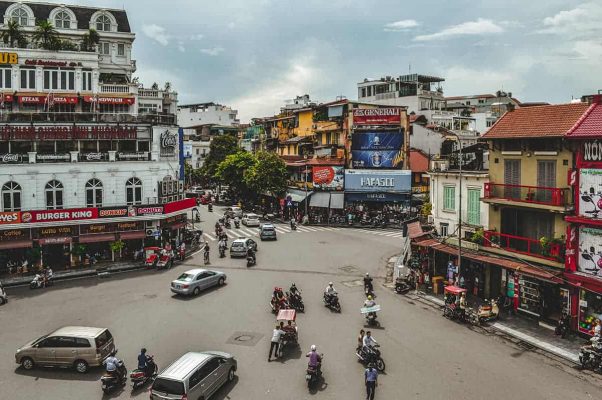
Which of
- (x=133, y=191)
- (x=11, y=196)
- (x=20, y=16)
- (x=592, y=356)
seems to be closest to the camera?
(x=592, y=356)

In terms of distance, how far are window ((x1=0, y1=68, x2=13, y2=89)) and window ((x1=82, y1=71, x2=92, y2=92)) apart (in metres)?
6.02

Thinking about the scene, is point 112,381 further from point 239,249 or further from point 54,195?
point 54,195

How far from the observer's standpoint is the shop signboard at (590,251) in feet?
73.4

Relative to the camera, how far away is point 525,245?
2659 cm

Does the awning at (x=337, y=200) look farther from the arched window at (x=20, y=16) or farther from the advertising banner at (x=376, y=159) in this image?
the arched window at (x=20, y=16)

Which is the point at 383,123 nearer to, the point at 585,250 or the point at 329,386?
the point at 585,250

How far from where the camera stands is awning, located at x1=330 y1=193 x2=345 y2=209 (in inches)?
2376

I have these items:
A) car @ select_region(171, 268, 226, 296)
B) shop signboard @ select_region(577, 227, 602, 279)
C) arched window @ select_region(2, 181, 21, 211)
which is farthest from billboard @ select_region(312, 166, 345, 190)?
shop signboard @ select_region(577, 227, 602, 279)

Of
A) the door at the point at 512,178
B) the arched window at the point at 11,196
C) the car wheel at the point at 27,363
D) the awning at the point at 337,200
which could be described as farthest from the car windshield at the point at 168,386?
the awning at the point at 337,200

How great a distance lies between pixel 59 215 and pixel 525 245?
32339 mm

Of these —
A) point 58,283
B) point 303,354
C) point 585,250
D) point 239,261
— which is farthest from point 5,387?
point 585,250

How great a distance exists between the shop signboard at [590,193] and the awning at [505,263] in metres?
3.33

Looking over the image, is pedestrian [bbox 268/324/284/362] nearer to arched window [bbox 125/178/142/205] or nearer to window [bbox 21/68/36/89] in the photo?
arched window [bbox 125/178/142/205]

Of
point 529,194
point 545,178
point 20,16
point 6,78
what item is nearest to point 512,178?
point 529,194
